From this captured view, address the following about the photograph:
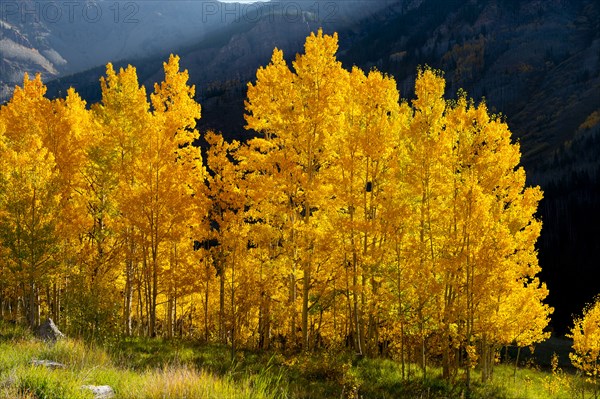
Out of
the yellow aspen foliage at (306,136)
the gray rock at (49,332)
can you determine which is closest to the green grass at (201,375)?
the gray rock at (49,332)

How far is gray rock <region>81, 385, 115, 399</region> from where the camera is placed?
17.4ft

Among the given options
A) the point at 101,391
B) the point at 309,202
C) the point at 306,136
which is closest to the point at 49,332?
the point at 101,391

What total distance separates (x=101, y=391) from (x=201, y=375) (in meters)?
1.36

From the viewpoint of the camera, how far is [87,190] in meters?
19.2

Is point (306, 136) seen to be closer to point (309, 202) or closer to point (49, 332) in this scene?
point (309, 202)

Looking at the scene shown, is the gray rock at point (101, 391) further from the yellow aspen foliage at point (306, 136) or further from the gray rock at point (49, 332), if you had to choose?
the yellow aspen foliage at point (306, 136)

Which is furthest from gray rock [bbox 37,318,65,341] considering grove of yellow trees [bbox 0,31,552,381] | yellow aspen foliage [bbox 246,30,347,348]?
yellow aspen foliage [bbox 246,30,347,348]

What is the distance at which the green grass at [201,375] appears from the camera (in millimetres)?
5352

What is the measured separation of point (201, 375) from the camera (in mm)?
6270

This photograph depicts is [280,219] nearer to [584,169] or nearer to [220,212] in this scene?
[220,212]

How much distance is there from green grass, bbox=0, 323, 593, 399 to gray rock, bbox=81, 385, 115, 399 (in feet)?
0.35

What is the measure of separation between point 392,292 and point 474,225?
3.52 metres

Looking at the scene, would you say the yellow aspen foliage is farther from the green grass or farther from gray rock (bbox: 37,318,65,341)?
gray rock (bbox: 37,318,65,341)

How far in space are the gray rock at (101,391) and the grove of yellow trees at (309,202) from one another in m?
9.51
